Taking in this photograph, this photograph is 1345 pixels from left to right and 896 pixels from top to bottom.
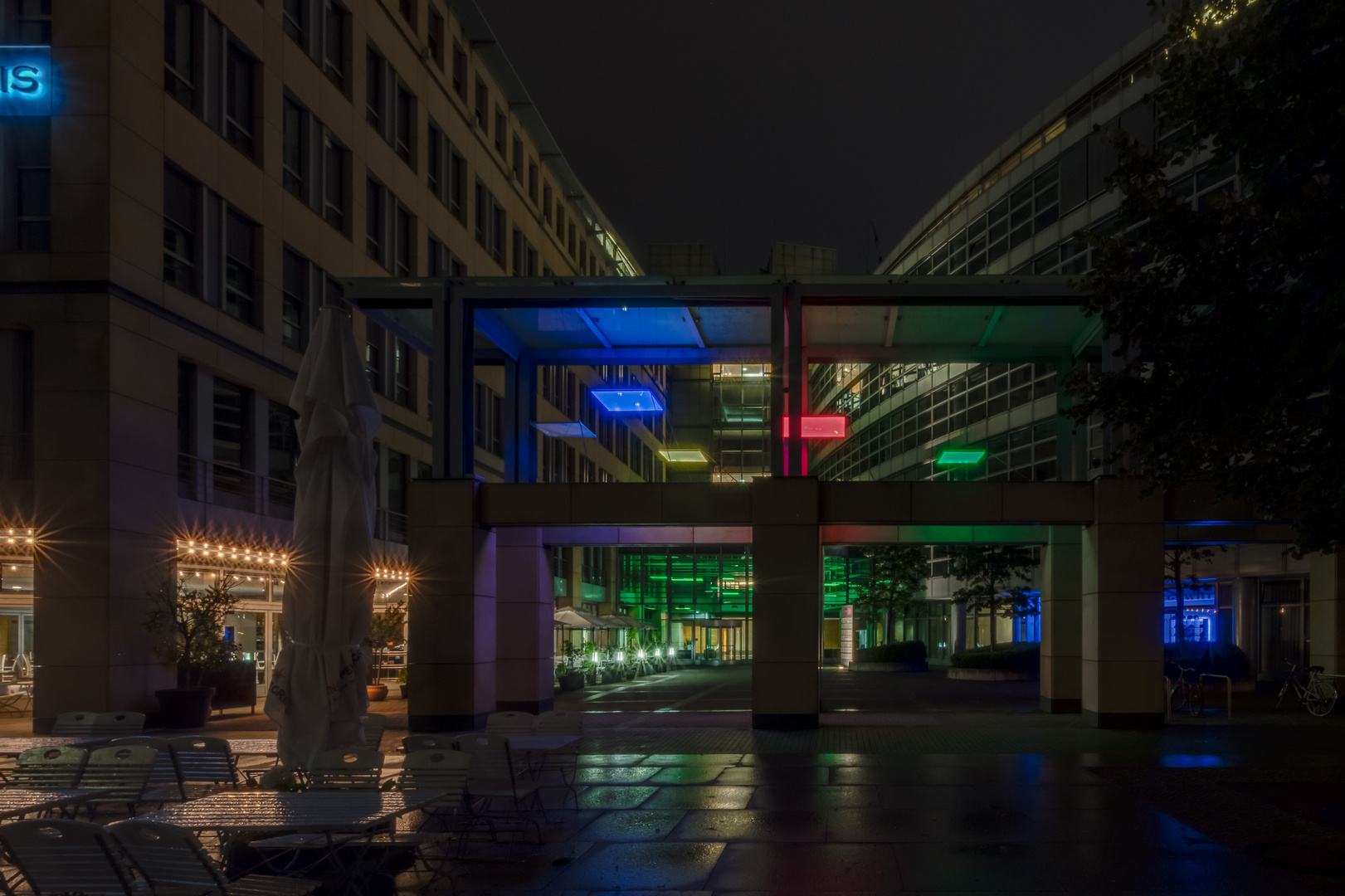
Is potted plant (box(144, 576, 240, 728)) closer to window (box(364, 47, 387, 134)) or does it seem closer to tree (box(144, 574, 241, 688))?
tree (box(144, 574, 241, 688))

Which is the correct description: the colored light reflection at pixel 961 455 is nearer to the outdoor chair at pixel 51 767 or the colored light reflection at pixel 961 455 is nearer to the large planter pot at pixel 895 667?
the outdoor chair at pixel 51 767

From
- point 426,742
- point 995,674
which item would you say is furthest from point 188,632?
point 995,674

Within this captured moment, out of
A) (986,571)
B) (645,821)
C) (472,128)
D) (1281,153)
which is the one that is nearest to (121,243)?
(645,821)

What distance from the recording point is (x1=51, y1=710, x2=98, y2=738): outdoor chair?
13.8m

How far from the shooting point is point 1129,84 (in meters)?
35.2

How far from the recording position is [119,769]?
10.1 metres

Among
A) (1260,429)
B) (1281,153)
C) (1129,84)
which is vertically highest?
(1129,84)

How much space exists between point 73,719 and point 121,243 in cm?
952

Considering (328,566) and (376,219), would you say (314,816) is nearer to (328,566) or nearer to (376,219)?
(328,566)

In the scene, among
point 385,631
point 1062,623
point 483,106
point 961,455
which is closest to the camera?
point 1062,623

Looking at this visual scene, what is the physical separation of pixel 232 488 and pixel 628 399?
8349mm

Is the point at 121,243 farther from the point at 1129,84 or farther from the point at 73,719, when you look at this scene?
the point at 1129,84

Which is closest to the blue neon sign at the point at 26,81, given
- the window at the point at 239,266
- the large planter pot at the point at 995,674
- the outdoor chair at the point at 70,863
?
the window at the point at 239,266

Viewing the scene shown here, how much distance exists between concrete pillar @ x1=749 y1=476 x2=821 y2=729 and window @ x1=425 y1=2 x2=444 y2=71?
23259 mm
